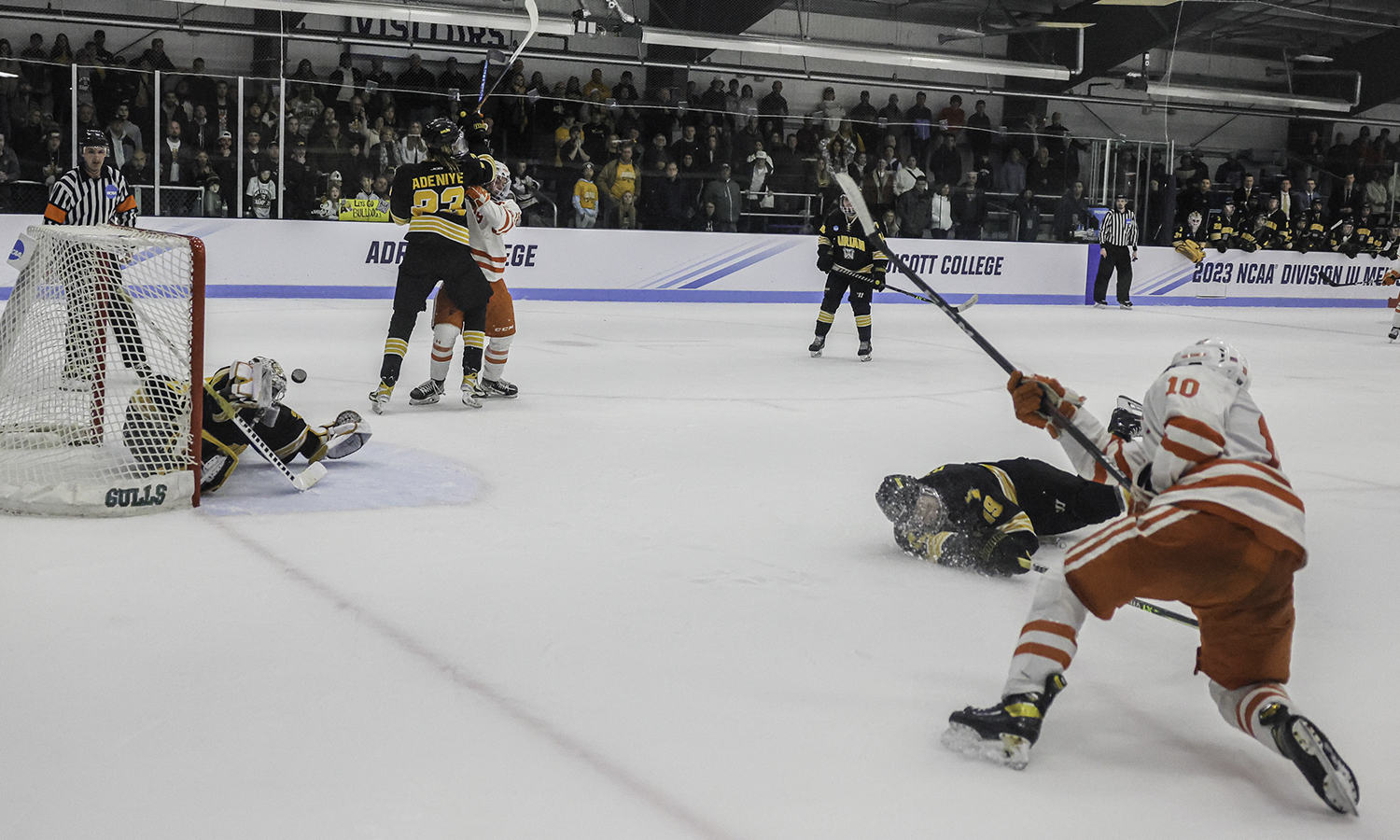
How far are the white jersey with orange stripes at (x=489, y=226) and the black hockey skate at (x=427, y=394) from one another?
1.84ft

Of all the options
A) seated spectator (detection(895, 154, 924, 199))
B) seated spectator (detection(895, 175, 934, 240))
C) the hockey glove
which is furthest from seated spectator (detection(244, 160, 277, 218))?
the hockey glove

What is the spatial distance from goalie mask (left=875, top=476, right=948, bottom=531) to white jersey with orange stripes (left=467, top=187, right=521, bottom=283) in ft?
9.68

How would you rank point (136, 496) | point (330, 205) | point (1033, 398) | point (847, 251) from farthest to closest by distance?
point (330, 205), point (847, 251), point (136, 496), point (1033, 398)

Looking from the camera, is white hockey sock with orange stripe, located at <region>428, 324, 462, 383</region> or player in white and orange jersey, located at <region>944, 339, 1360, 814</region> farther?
white hockey sock with orange stripe, located at <region>428, 324, 462, 383</region>

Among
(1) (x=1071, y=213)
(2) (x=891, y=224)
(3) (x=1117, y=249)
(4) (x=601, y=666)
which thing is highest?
(1) (x=1071, y=213)

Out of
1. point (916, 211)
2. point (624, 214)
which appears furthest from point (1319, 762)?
point (916, 211)

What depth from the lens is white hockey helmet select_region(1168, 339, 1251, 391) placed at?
2.15 meters

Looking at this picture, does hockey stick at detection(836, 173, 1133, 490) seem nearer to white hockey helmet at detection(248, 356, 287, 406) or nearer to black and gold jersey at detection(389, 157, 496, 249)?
white hockey helmet at detection(248, 356, 287, 406)

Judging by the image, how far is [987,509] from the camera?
327cm

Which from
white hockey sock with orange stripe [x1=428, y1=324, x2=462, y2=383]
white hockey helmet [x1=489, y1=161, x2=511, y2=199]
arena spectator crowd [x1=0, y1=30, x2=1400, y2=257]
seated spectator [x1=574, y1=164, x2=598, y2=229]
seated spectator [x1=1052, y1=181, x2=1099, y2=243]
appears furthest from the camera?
seated spectator [x1=1052, y1=181, x2=1099, y2=243]

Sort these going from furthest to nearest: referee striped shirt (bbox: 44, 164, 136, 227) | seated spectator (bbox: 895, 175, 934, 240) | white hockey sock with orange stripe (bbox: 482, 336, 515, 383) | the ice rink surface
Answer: seated spectator (bbox: 895, 175, 934, 240) → white hockey sock with orange stripe (bbox: 482, 336, 515, 383) → referee striped shirt (bbox: 44, 164, 136, 227) → the ice rink surface

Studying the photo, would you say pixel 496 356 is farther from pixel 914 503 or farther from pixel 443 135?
pixel 914 503

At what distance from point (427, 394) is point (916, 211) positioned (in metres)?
9.60

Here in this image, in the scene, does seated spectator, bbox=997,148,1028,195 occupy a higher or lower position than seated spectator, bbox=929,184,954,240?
higher
